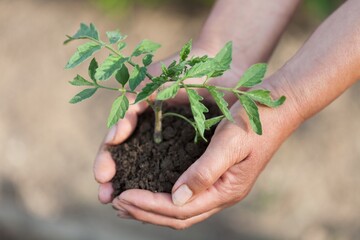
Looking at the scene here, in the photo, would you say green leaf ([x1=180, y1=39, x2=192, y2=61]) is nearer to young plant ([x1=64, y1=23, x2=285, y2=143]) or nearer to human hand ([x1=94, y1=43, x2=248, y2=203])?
young plant ([x1=64, y1=23, x2=285, y2=143])

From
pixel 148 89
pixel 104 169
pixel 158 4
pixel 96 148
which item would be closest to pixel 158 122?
pixel 104 169

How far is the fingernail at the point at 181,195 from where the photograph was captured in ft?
5.93

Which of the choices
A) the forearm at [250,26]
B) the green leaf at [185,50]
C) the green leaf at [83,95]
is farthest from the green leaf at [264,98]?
the forearm at [250,26]

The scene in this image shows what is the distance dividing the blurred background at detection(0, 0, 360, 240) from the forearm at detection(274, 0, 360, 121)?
1.44 meters

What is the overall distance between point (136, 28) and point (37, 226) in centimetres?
136

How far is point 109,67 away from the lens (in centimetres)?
161

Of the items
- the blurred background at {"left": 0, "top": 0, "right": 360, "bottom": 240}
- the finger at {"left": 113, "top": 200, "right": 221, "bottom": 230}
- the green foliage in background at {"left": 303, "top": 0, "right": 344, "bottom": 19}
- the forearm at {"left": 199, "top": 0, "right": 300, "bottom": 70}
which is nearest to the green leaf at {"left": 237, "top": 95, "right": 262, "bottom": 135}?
the finger at {"left": 113, "top": 200, "right": 221, "bottom": 230}

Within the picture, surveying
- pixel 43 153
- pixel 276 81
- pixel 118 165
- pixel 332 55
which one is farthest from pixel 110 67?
pixel 43 153

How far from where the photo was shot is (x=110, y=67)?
1.61 metres

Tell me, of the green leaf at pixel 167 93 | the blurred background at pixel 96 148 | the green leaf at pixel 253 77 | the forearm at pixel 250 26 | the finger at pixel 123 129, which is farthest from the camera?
the blurred background at pixel 96 148

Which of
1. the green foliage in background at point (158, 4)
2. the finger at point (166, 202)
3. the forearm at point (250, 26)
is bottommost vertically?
the finger at point (166, 202)

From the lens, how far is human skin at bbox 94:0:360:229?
1.83 meters

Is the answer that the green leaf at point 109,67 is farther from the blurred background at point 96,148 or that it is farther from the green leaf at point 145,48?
the blurred background at point 96,148

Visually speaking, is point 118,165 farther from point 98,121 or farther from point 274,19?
point 98,121
